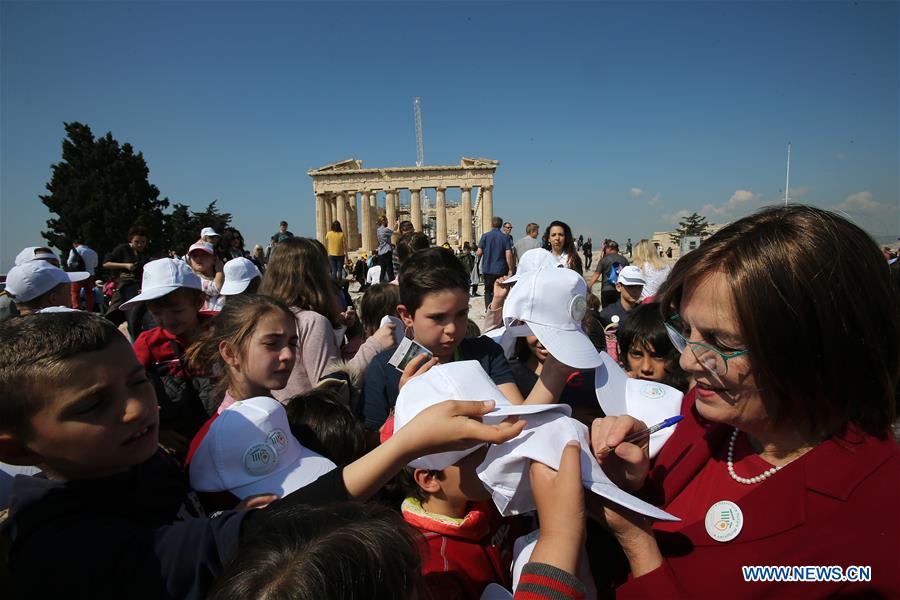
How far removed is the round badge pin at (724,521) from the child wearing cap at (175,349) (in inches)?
81.4

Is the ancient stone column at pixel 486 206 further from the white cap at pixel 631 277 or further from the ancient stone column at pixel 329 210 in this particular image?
the white cap at pixel 631 277

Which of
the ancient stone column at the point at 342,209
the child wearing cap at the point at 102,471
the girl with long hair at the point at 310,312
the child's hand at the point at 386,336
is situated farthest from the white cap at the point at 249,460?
the ancient stone column at the point at 342,209

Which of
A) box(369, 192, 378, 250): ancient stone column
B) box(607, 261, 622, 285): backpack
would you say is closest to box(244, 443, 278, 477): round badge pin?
box(607, 261, 622, 285): backpack

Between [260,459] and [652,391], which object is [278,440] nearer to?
[260,459]

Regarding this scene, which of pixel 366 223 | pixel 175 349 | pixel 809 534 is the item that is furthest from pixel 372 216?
pixel 809 534

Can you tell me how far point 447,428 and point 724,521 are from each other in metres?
0.70

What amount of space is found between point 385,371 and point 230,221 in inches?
1626

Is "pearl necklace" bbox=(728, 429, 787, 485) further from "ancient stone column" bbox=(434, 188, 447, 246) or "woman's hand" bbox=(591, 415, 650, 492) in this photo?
"ancient stone column" bbox=(434, 188, 447, 246)

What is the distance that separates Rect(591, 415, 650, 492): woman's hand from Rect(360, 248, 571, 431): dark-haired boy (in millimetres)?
1036

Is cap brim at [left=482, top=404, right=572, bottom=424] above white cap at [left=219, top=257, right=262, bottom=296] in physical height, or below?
above

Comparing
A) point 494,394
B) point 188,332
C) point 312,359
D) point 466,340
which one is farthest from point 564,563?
point 188,332

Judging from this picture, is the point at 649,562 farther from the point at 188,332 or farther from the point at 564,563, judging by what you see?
the point at 188,332

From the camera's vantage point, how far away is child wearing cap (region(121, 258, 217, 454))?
2505mm

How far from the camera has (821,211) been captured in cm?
118
